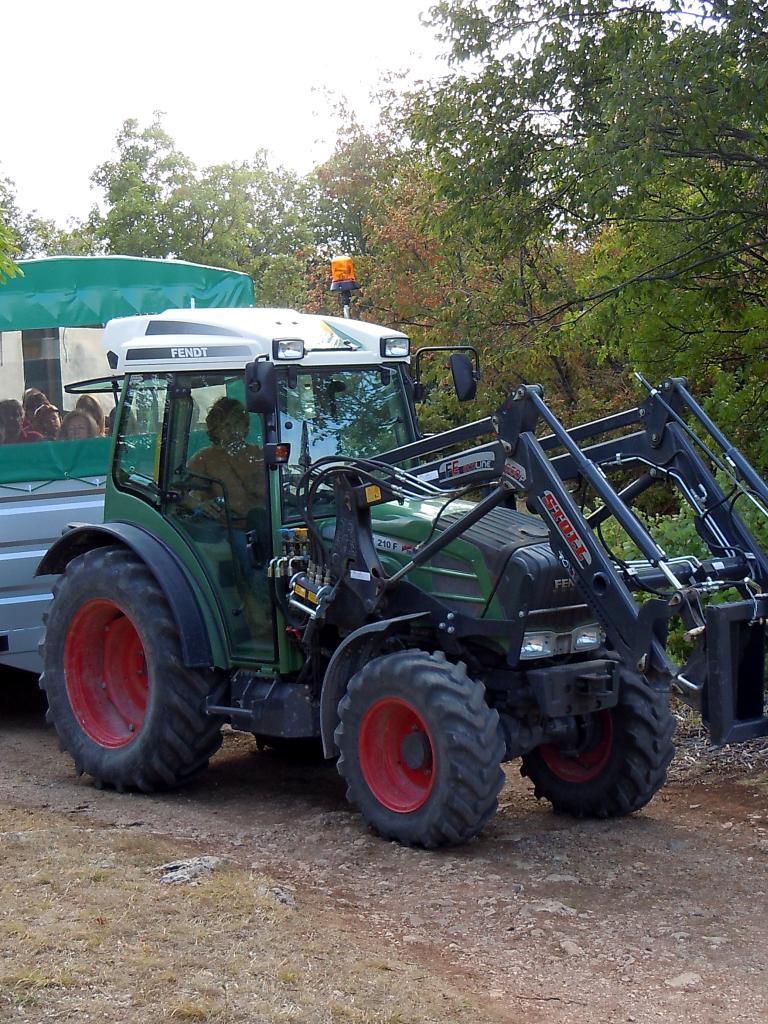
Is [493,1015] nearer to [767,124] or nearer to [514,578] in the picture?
[514,578]

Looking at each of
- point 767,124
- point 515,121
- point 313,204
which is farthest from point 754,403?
point 313,204

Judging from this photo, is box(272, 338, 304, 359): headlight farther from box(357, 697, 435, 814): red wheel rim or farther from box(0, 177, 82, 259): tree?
box(0, 177, 82, 259): tree

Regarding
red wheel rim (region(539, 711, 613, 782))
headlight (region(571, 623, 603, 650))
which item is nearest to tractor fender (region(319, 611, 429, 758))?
headlight (region(571, 623, 603, 650))

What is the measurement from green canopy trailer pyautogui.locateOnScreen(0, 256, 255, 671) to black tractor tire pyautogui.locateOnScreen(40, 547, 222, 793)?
3.48ft

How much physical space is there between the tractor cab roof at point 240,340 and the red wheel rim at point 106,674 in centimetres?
147

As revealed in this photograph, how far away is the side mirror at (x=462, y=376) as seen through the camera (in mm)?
7016

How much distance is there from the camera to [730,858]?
5.78 metres

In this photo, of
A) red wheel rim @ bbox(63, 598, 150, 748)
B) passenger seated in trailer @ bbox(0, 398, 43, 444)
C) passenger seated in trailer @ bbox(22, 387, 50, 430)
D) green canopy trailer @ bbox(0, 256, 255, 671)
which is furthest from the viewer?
passenger seated in trailer @ bbox(22, 387, 50, 430)

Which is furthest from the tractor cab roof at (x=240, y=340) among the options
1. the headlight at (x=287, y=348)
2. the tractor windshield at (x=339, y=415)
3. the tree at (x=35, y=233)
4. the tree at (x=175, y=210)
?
the tree at (x=35, y=233)

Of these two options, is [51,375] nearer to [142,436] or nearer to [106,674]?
[142,436]

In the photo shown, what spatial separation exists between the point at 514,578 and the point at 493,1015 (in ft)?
7.28

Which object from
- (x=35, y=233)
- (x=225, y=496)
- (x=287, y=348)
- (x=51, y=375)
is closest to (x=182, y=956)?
(x=225, y=496)

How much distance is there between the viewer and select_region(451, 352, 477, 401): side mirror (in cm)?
702

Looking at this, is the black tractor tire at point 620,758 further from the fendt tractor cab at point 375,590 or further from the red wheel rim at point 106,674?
the red wheel rim at point 106,674
